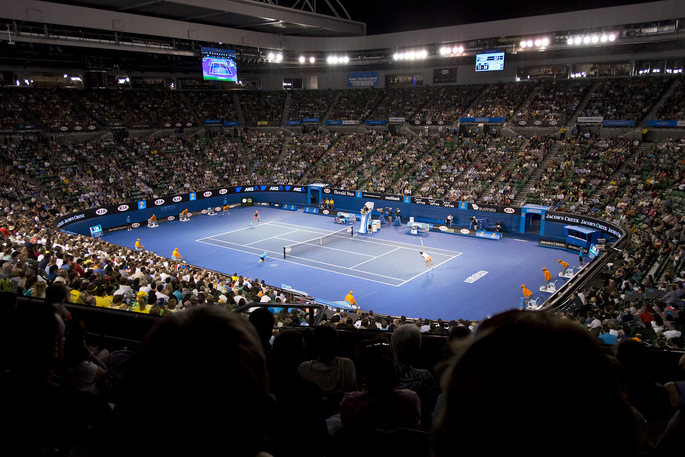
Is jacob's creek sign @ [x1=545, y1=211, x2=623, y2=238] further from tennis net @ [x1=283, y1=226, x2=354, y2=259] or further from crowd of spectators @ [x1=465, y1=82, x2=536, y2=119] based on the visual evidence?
crowd of spectators @ [x1=465, y1=82, x2=536, y2=119]

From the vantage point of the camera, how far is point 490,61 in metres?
46.7

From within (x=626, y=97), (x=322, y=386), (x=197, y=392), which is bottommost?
(x=322, y=386)

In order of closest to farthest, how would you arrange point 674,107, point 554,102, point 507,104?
point 674,107
point 554,102
point 507,104

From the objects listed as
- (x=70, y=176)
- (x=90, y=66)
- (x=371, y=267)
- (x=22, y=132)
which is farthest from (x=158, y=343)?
(x=90, y=66)

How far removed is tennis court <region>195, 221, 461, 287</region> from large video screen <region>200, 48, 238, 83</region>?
15651mm

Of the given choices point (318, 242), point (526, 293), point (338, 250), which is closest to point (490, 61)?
point (318, 242)

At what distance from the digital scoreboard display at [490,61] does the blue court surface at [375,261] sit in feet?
61.8

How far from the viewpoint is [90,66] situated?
1889 inches

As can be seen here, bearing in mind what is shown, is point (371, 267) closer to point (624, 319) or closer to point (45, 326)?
point (624, 319)

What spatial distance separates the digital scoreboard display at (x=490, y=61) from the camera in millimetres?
46125

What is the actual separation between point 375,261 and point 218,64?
2692cm

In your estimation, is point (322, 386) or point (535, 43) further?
point (535, 43)

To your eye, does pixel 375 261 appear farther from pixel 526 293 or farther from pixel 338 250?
pixel 526 293

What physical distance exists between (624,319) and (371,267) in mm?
16942
